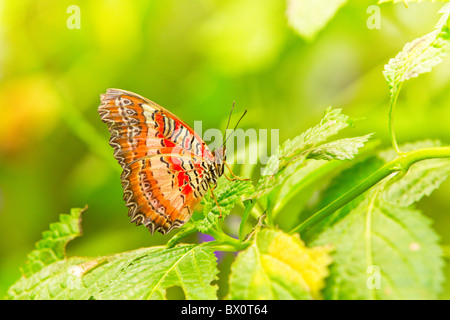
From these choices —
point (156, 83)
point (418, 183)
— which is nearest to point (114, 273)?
point (418, 183)

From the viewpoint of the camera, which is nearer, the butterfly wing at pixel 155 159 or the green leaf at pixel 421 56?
the green leaf at pixel 421 56

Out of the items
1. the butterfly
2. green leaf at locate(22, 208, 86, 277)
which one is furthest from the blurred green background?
the butterfly

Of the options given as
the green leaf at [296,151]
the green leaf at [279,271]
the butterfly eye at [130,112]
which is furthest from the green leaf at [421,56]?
the butterfly eye at [130,112]

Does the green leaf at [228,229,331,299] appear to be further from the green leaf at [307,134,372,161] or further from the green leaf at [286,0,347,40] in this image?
the green leaf at [286,0,347,40]

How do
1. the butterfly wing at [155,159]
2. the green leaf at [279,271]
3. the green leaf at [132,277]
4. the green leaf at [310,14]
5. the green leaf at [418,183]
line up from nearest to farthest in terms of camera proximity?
the green leaf at [279,271]
the green leaf at [132,277]
the green leaf at [418,183]
the butterfly wing at [155,159]
the green leaf at [310,14]

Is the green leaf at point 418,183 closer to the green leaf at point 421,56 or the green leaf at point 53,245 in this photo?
the green leaf at point 421,56

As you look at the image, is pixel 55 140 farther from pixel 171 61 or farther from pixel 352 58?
pixel 352 58

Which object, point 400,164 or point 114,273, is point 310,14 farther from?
point 114,273

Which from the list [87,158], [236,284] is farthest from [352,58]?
[236,284]
